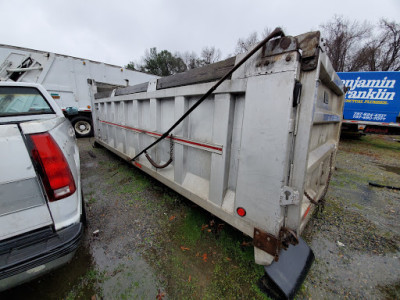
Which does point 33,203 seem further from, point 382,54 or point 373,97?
point 382,54

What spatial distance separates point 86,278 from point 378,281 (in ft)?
9.34

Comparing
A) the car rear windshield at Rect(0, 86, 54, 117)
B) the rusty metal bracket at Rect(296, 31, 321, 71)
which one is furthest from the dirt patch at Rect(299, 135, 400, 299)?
the car rear windshield at Rect(0, 86, 54, 117)

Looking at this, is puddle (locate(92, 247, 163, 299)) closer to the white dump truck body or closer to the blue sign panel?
the white dump truck body

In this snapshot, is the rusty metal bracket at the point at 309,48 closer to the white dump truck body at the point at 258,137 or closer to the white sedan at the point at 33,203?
the white dump truck body at the point at 258,137

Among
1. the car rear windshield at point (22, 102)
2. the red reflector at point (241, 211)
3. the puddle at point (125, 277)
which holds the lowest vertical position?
the puddle at point (125, 277)

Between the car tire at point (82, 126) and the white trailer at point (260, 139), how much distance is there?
7177 mm

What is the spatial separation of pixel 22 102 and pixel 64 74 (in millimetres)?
7033

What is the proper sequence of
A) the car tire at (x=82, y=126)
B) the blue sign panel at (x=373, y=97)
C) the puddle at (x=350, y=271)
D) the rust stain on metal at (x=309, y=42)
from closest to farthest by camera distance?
the rust stain on metal at (x=309, y=42), the puddle at (x=350, y=271), the blue sign panel at (x=373, y=97), the car tire at (x=82, y=126)

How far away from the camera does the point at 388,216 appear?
8.77 ft

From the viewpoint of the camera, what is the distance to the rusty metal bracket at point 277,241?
1394 mm

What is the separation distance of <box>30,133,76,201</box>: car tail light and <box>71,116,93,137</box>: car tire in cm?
794

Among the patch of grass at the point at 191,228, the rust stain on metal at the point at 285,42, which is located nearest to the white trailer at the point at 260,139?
the rust stain on metal at the point at 285,42

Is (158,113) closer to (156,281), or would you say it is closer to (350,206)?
(156,281)

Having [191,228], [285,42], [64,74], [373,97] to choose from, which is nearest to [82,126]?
[64,74]
